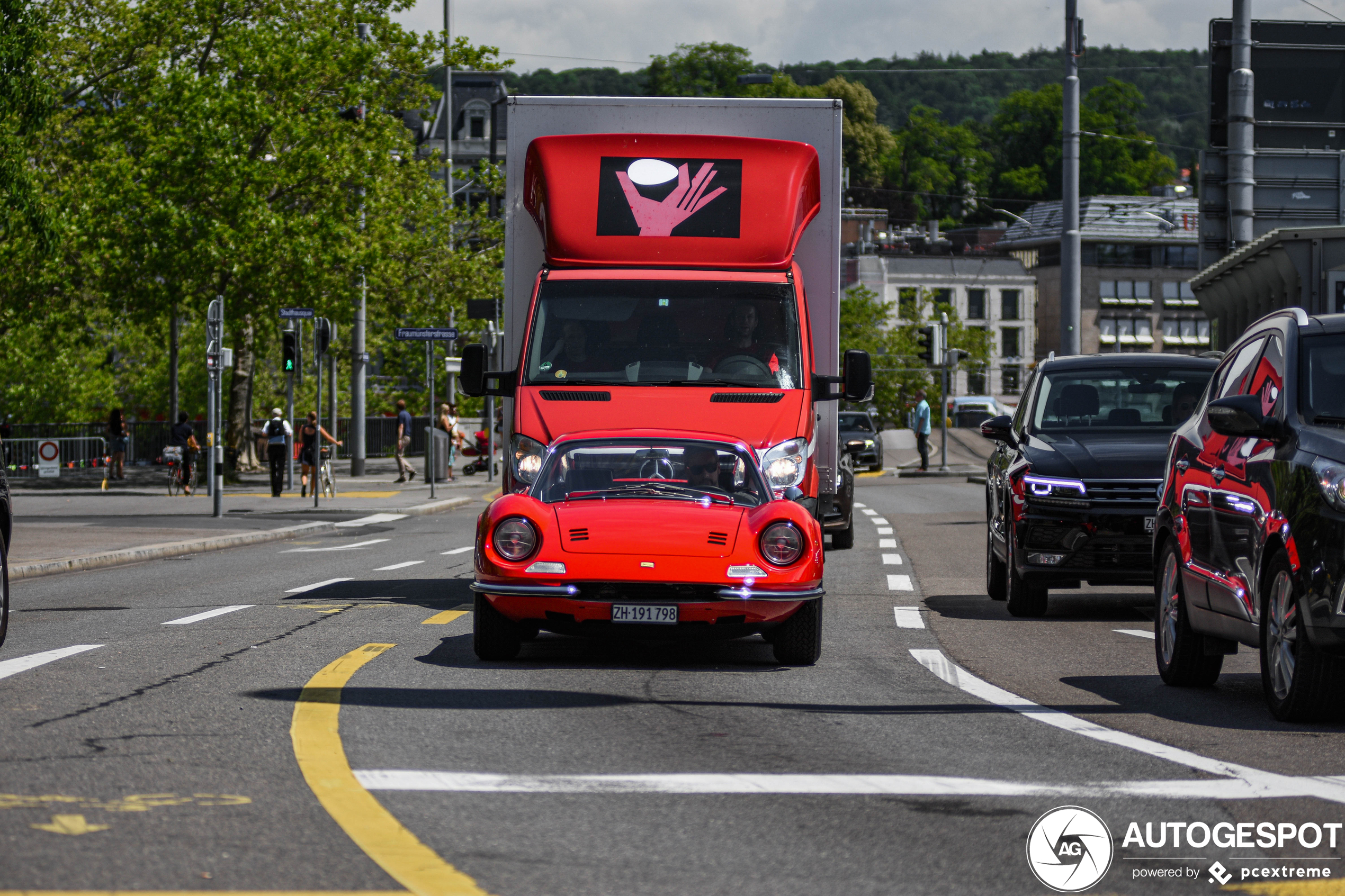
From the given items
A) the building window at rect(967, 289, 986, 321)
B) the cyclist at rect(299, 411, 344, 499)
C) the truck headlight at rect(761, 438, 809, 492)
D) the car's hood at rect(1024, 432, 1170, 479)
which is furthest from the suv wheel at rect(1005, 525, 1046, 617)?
the building window at rect(967, 289, 986, 321)

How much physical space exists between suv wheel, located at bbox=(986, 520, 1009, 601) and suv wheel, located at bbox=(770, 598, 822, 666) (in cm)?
449

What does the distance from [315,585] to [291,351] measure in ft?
58.3

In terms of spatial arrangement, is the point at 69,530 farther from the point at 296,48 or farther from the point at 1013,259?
the point at 1013,259

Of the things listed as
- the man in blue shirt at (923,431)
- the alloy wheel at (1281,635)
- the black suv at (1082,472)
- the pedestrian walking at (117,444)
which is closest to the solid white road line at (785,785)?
the alloy wheel at (1281,635)

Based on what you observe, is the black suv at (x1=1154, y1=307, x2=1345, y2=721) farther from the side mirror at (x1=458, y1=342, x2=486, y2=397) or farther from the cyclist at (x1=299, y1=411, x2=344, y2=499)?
the cyclist at (x1=299, y1=411, x2=344, y2=499)

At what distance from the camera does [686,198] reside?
42.9 ft

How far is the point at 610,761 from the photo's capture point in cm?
646

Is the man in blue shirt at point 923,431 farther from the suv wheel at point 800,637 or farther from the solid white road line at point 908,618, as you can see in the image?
the suv wheel at point 800,637

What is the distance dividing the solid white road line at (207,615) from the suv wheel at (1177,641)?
6.22 metres

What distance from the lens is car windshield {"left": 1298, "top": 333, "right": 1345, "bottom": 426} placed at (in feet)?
25.7

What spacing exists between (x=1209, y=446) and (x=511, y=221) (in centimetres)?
622

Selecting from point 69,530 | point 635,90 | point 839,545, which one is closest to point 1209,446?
point 839,545

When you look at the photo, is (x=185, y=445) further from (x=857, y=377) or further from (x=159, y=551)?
(x=857, y=377)

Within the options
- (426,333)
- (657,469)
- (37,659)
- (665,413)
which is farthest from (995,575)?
(426,333)
